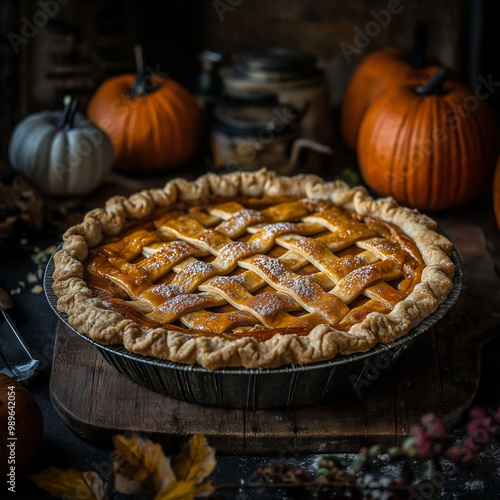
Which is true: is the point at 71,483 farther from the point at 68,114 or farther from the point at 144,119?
the point at 144,119

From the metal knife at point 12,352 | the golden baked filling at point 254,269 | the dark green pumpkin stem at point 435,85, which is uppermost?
the dark green pumpkin stem at point 435,85

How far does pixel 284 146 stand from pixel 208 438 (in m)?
1.88

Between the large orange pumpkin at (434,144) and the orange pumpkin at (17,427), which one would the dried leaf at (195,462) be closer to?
the orange pumpkin at (17,427)

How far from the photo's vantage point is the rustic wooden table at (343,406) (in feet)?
6.24

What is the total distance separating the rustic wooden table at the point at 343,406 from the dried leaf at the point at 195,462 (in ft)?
0.66

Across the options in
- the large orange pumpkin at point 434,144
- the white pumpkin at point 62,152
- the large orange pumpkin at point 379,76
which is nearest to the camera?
the large orange pumpkin at point 434,144

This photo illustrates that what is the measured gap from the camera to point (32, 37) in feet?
11.4

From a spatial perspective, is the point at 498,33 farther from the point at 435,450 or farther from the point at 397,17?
the point at 435,450

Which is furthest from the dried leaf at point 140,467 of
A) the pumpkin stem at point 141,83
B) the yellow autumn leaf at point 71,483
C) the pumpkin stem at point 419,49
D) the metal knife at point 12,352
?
the pumpkin stem at point 419,49

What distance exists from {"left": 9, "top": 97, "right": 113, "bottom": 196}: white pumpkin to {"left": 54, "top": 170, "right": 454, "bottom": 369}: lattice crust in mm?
776

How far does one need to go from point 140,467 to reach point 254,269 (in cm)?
74

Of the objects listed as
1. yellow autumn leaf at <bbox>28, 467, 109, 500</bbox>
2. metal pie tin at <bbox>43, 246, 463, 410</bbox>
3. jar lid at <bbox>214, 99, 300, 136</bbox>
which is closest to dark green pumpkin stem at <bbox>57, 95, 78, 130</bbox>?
jar lid at <bbox>214, 99, 300, 136</bbox>

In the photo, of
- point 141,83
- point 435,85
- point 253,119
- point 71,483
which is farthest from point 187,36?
point 71,483

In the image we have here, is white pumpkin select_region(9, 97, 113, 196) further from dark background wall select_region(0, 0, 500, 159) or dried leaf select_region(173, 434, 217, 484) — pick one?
dried leaf select_region(173, 434, 217, 484)
